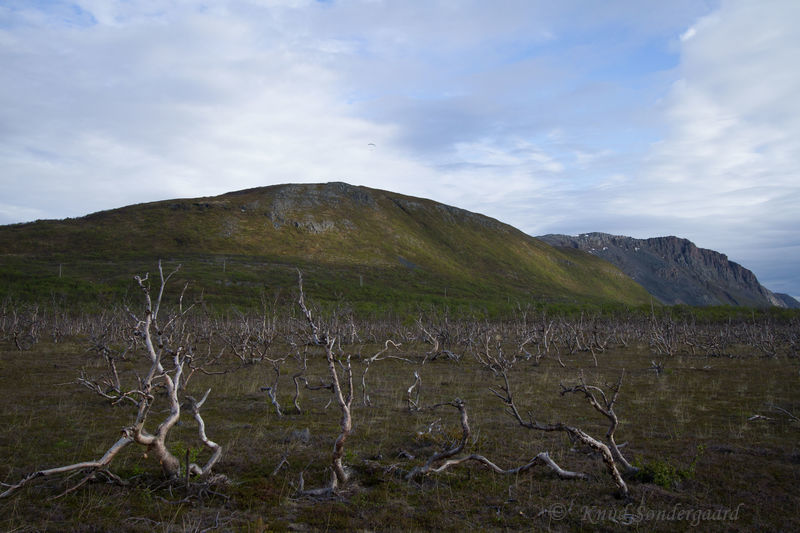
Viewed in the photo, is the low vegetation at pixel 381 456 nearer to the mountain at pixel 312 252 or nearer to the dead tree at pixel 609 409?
the dead tree at pixel 609 409

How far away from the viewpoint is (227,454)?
8.05 meters

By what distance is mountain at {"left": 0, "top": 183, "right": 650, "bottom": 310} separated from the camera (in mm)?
68250

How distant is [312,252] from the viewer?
329 ft

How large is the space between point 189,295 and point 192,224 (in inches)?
1749

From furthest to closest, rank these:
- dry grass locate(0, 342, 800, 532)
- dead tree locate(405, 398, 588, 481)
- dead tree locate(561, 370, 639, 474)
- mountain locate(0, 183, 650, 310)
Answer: mountain locate(0, 183, 650, 310), dead tree locate(405, 398, 588, 481), dead tree locate(561, 370, 639, 474), dry grass locate(0, 342, 800, 532)

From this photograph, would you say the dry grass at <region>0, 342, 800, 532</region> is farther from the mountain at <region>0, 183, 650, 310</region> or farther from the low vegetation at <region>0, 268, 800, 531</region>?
the mountain at <region>0, 183, 650, 310</region>

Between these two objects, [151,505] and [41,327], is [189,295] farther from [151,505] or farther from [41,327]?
[151,505]

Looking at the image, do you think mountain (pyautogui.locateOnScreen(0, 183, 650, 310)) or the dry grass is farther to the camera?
mountain (pyautogui.locateOnScreen(0, 183, 650, 310))

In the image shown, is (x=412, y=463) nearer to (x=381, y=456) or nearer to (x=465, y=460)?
(x=381, y=456)

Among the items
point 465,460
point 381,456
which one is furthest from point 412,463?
point 465,460

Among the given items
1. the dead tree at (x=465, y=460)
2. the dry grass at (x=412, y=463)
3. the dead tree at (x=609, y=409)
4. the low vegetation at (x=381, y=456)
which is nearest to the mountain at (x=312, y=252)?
the dry grass at (x=412, y=463)

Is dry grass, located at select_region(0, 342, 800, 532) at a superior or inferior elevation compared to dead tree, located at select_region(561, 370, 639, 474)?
inferior

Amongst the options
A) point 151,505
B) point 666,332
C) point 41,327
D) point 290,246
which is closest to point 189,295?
point 41,327

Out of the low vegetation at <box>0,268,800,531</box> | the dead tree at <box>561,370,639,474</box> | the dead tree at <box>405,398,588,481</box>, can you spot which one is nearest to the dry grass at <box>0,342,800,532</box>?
the low vegetation at <box>0,268,800,531</box>
